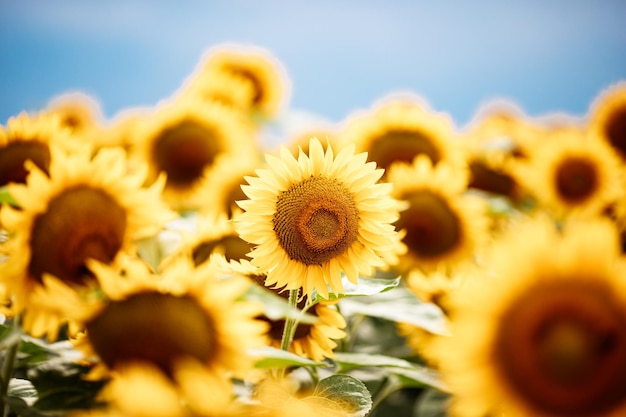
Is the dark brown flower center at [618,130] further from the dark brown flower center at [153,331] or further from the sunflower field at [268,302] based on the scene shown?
the dark brown flower center at [153,331]

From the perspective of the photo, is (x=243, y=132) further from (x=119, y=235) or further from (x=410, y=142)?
(x=119, y=235)

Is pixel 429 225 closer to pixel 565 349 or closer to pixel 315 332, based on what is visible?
pixel 315 332

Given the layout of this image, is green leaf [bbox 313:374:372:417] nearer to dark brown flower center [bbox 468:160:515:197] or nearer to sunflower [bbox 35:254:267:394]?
sunflower [bbox 35:254:267:394]

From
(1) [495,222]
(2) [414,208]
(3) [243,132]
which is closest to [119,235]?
(2) [414,208]

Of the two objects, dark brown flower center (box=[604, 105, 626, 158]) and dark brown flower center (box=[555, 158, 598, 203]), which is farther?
dark brown flower center (box=[604, 105, 626, 158])

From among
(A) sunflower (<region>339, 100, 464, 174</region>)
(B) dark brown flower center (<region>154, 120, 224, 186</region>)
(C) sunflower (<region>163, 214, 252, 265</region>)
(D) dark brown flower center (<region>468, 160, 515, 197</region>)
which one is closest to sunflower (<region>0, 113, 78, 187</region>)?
(C) sunflower (<region>163, 214, 252, 265</region>)

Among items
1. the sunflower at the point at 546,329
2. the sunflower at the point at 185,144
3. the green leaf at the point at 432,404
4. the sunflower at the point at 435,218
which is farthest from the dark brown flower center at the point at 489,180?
the sunflower at the point at 546,329
